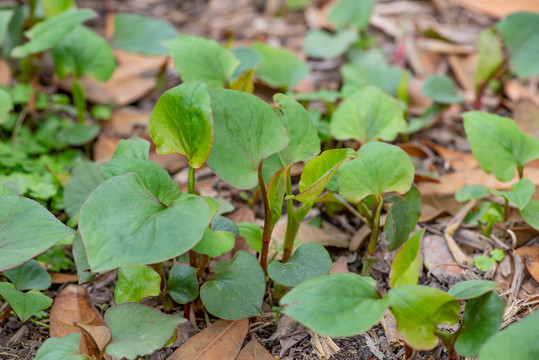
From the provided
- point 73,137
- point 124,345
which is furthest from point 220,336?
point 73,137

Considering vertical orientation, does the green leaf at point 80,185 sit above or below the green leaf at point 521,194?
below

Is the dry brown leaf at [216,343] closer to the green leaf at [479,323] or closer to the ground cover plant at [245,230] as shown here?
the ground cover plant at [245,230]

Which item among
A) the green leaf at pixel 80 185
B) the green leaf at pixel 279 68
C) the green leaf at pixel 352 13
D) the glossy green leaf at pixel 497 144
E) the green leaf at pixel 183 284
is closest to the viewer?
the green leaf at pixel 183 284

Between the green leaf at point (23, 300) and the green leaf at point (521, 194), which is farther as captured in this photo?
the green leaf at point (521, 194)

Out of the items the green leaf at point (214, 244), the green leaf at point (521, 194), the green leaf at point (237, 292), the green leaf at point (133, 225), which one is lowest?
the green leaf at point (237, 292)

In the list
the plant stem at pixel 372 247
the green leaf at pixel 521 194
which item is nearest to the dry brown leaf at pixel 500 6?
the green leaf at pixel 521 194

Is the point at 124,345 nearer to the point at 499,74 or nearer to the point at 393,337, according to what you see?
the point at 393,337
